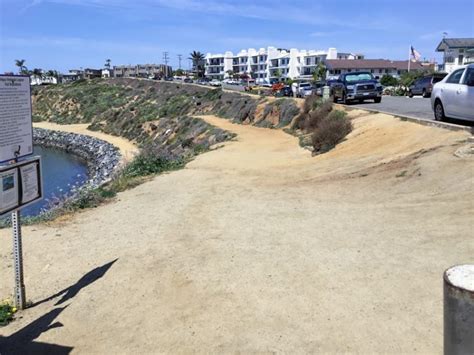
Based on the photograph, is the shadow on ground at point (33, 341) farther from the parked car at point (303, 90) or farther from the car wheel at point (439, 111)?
the parked car at point (303, 90)

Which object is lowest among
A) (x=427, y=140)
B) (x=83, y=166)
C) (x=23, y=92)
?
(x=83, y=166)

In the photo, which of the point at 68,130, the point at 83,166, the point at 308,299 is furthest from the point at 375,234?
the point at 68,130

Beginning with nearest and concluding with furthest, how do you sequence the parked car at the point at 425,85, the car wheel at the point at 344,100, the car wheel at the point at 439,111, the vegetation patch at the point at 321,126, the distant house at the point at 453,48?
1. the car wheel at the point at 439,111
2. the vegetation patch at the point at 321,126
3. the car wheel at the point at 344,100
4. the parked car at the point at 425,85
5. the distant house at the point at 453,48

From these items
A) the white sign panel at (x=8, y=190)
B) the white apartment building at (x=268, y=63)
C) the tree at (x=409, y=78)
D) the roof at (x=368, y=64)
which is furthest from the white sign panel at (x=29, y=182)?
the white apartment building at (x=268, y=63)

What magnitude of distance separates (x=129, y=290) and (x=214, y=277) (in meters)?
1.05

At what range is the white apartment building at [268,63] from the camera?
431 feet

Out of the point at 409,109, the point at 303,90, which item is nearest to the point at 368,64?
the point at 303,90

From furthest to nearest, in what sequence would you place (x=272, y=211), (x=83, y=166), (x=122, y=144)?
(x=122, y=144) → (x=83, y=166) → (x=272, y=211)

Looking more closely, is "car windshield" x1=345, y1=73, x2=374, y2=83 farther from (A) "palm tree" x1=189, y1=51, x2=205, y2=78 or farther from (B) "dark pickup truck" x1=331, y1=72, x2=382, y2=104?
(A) "palm tree" x1=189, y1=51, x2=205, y2=78

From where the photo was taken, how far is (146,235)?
8883mm

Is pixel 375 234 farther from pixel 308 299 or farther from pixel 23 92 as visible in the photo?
pixel 23 92

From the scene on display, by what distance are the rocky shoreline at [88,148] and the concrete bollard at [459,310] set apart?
34516 millimetres

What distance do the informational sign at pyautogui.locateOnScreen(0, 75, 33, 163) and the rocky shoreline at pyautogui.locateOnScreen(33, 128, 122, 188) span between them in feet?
102

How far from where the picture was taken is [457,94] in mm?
13969
